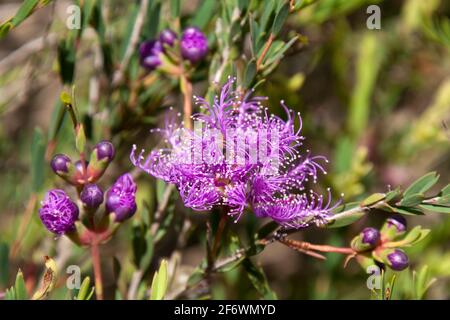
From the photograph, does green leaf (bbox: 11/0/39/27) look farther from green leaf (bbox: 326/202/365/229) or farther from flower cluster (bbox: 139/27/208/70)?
green leaf (bbox: 326/202/365/229)

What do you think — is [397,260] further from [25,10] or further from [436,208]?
[25,10]

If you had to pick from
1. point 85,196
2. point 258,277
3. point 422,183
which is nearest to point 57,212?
point 85,196

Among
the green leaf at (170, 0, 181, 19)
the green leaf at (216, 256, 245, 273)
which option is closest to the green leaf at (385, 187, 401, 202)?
the green leaf at (216, 256, 245, 273)

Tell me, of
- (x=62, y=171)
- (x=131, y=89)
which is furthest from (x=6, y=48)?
(x=62, y=171)

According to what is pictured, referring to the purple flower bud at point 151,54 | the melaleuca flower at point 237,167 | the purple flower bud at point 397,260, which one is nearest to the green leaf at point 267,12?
the melaleuca flower at point 237,167

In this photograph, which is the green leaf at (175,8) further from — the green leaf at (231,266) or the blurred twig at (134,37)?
the green leaf at (231,266)
